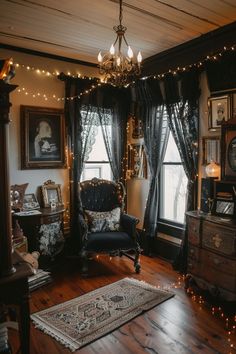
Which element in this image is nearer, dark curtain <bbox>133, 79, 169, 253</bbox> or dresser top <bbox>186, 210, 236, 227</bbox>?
dresser top <bbox>186, 210, 236, 227</bbox>

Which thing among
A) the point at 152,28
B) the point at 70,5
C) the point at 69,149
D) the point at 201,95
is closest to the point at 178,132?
the point at 201,95

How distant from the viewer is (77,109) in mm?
4148

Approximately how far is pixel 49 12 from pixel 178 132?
1.98 metres

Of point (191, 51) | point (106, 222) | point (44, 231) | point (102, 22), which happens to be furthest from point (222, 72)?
point (44, 231)

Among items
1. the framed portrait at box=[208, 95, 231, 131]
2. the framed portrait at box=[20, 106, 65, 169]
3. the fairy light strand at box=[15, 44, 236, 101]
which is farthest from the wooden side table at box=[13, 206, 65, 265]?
the framed portrait at box=[208, 95, 231, 131]

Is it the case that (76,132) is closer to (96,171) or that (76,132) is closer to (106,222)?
(96,171)

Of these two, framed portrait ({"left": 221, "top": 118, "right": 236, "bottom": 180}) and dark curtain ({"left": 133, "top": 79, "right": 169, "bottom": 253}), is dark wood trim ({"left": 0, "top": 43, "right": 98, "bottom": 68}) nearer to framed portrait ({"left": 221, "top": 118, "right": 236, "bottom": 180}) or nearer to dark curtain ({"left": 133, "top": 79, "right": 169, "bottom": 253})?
dark curtain ({"left": 133, "top": 79, "right": 169, "bottom": 253})

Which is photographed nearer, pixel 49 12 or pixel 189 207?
pixel 49 12

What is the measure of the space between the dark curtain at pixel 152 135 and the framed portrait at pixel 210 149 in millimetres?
647

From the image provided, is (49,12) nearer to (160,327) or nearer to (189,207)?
(189,207)

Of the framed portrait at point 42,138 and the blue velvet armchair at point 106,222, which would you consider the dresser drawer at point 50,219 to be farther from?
the framed portrait at point 42,138

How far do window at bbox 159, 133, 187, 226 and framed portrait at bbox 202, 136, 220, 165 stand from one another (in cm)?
53

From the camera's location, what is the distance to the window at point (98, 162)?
4493mm

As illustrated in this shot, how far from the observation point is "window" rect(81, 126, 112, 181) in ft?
14.7
